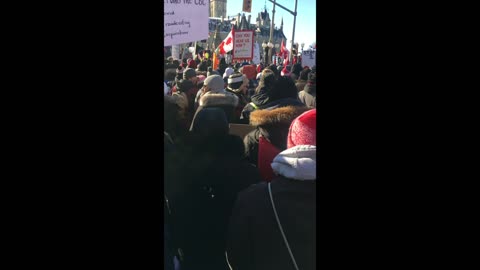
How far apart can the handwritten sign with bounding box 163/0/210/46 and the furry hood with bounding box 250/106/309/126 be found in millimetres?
509

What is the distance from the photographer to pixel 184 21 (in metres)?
2.40

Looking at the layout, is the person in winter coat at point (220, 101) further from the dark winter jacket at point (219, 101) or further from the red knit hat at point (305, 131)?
the red knit hat at point (305, 131)

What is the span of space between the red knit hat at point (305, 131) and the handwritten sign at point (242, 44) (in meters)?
7.10

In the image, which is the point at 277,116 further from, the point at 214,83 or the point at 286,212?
the point at 214,83

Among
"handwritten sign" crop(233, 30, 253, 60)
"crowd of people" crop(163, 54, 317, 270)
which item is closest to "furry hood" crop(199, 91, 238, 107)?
"crowd of people" crop(163, 54, 317, 270)

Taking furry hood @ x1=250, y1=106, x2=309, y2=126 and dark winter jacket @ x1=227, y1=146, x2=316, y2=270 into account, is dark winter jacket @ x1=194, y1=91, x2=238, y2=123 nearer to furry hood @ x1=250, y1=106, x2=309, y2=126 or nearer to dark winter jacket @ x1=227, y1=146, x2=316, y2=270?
furry hood @ x1=250, y1=106, x2=309, y2=126

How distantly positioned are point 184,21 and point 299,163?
96 cm

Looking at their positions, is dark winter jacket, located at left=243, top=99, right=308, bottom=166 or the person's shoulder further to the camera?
dark winter jacket, located at left=243, top=99, right=308, bottom=166

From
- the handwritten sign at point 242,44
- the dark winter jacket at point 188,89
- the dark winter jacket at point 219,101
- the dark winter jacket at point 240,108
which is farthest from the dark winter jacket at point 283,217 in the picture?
the handwritten sign at point 242,44

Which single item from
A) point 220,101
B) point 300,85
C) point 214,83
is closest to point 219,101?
point 220,101

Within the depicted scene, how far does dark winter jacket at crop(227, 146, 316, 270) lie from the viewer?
1882 mm
